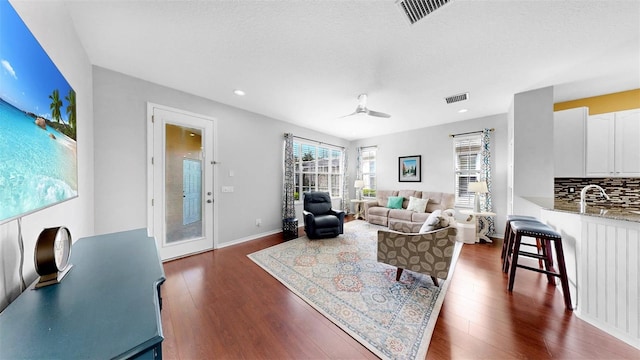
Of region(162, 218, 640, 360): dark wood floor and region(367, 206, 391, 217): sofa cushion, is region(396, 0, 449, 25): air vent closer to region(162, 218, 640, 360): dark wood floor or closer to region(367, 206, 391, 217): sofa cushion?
region(162, 218, 640, 360): dark wood floor

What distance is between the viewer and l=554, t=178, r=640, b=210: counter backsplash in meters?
2.88

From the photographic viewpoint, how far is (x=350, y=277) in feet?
8.07

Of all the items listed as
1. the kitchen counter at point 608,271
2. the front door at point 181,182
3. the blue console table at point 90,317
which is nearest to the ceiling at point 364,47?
the front door at point 181,182

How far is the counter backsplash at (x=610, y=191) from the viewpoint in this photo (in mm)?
2881

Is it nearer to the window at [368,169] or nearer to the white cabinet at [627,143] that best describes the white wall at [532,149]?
the white cabinet at [627,143]

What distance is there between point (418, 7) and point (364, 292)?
261cm

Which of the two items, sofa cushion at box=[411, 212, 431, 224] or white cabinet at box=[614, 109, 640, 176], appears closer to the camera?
white cabinet at box=[614, 109, 640, 176]

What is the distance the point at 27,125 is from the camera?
0.89 metres

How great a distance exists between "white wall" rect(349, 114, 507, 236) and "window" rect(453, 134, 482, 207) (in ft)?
0.41

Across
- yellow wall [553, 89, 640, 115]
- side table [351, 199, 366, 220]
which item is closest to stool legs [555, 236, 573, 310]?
yellow wall [553, 89, 640, 115]

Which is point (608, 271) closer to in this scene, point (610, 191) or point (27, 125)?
point (610, 191)

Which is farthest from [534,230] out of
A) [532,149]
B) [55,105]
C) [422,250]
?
[55,105]

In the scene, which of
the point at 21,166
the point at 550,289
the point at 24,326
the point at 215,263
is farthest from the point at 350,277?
the point at 21,166

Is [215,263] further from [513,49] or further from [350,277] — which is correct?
[513,49]
